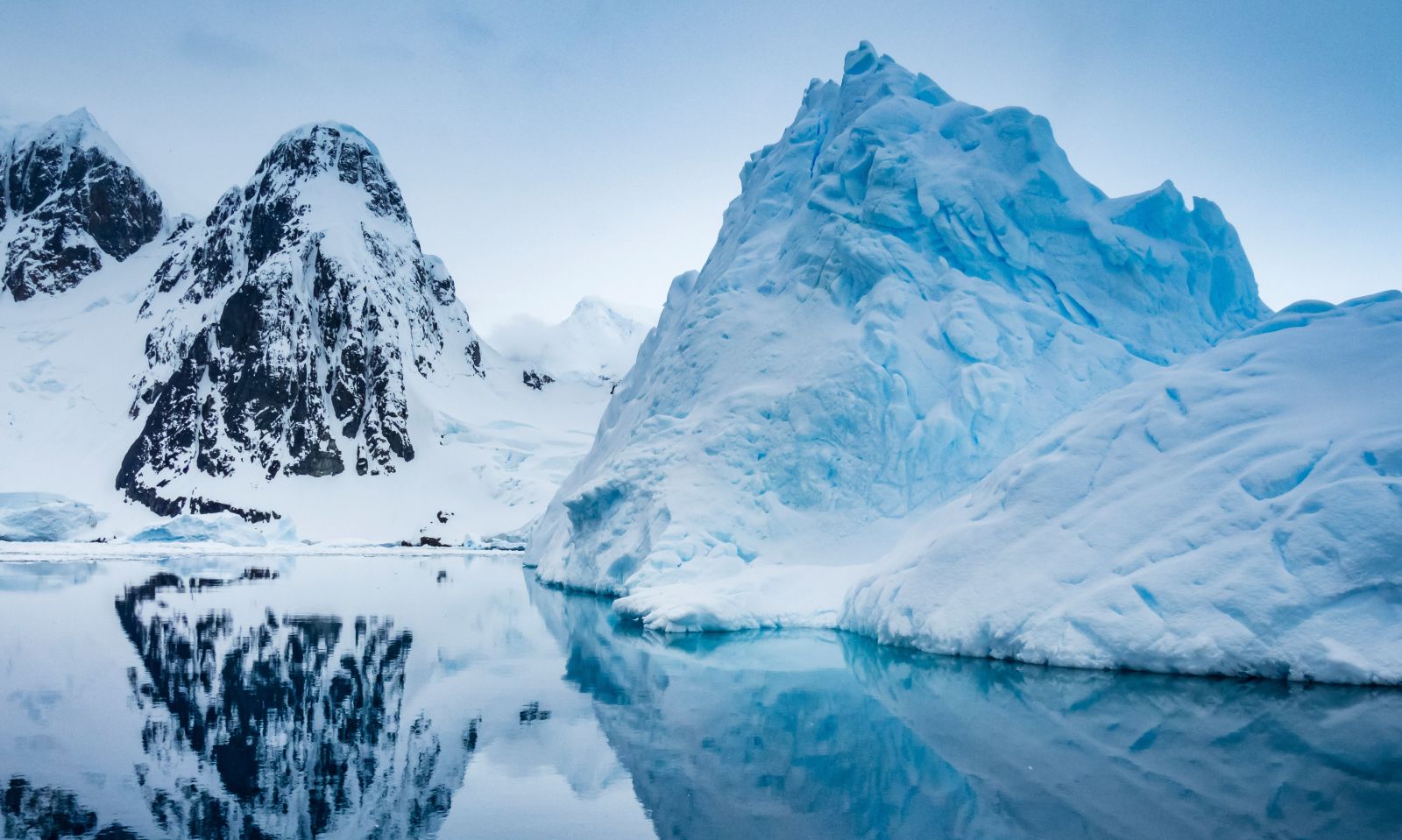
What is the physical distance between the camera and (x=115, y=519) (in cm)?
6494

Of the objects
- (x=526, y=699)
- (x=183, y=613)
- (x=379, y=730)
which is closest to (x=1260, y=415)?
(x=526, y=699)

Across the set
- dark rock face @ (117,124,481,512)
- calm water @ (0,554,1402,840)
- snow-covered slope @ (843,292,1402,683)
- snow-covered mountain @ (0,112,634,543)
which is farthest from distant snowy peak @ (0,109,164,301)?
snow-covered slope @ (843,292,1402,683)

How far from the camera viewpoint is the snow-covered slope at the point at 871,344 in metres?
16.8

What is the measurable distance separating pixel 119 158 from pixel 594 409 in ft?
183

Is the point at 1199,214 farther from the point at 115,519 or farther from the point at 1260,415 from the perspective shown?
the point at 115,519

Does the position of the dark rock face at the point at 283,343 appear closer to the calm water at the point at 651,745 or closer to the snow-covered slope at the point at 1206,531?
the calm water at the point at 651,745

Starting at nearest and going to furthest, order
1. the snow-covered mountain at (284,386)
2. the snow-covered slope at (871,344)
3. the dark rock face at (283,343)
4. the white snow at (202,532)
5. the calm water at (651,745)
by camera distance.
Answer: the calm water at (651,745)
the snow-covered slope at (871,344)
the white snow at (202,532)
the snow-covered mountain at (284,386)
the dark rock face at (283,343)

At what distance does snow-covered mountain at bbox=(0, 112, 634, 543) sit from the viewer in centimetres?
6888

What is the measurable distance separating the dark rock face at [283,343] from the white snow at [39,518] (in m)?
19.9

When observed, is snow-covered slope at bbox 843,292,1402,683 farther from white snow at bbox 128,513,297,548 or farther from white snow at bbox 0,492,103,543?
white snow at bbox 0,492,103,543

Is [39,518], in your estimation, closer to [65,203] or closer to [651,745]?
[651,745]

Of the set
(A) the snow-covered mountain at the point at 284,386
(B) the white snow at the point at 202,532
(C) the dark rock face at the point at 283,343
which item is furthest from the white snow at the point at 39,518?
(C) the dark rock face at the point at 283,343

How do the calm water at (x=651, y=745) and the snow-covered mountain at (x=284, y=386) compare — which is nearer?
the calm water at (x=651, y=745)

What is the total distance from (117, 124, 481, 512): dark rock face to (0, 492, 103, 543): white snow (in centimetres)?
1991
